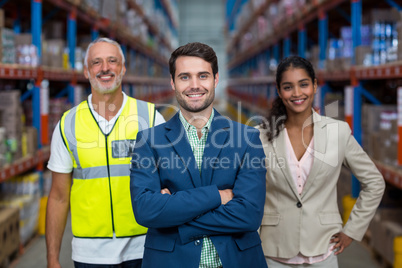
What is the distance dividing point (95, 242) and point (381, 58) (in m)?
3.50

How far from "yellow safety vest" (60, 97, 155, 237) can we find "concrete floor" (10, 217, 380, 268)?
2106mm

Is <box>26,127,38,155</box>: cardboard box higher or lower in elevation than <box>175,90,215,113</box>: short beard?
lower

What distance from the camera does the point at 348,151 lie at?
2.14m

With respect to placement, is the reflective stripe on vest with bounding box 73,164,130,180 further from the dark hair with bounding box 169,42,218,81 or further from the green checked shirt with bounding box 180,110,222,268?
the dark hair with bounding box 169,42,218,81

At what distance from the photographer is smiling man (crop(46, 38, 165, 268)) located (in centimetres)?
207

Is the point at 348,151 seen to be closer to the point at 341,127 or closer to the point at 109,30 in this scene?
the point at 341,127

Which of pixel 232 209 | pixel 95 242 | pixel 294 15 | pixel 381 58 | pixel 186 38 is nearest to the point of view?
pixel 232 209

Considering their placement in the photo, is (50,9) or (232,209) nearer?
(232,209)

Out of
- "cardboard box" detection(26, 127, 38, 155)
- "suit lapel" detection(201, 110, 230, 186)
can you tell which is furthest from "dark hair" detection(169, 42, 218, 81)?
"cardboard box" detection(26, 127, 38, 155)

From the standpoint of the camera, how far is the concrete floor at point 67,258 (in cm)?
395

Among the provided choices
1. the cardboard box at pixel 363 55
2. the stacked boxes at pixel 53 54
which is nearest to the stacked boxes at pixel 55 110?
the stacked boxes at pixel 53 54

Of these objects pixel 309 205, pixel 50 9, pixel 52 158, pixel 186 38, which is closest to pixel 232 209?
pixel 309 205

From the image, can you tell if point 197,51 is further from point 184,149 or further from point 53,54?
point 53,54

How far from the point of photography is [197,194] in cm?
160
